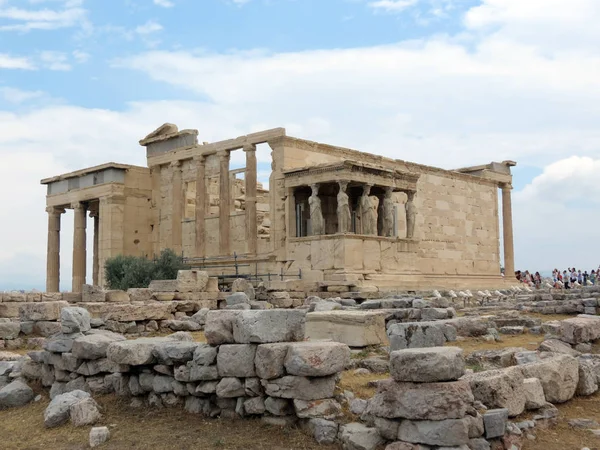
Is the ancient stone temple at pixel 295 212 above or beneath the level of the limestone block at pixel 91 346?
above

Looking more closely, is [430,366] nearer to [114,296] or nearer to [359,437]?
[359,437]

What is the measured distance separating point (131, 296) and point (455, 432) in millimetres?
11956

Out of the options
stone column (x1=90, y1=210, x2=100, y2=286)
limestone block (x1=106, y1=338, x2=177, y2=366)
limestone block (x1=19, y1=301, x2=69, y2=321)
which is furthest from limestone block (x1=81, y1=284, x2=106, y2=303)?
stone column (x1=90, y1=210, x2=100, y2=286)

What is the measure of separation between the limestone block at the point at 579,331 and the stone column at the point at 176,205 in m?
20.7

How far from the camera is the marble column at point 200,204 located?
27.7m

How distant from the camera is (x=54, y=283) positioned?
1233 inches

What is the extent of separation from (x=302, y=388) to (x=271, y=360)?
0.41m

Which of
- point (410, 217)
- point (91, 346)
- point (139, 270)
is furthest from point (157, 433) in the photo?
point (410, 217)

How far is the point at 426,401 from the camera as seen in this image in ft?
18.0

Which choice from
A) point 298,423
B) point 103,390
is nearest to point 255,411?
point 298,423

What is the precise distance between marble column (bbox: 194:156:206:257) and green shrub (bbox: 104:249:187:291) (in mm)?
1329

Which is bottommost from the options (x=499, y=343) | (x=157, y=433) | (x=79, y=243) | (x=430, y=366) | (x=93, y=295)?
(x=157, y=433)

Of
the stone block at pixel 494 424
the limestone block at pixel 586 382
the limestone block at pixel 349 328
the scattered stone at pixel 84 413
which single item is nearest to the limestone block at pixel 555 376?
the limestone block at pixel 586 382

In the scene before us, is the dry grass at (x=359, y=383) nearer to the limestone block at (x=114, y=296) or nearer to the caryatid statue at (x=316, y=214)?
the limestone block at (x=114, y=296)
